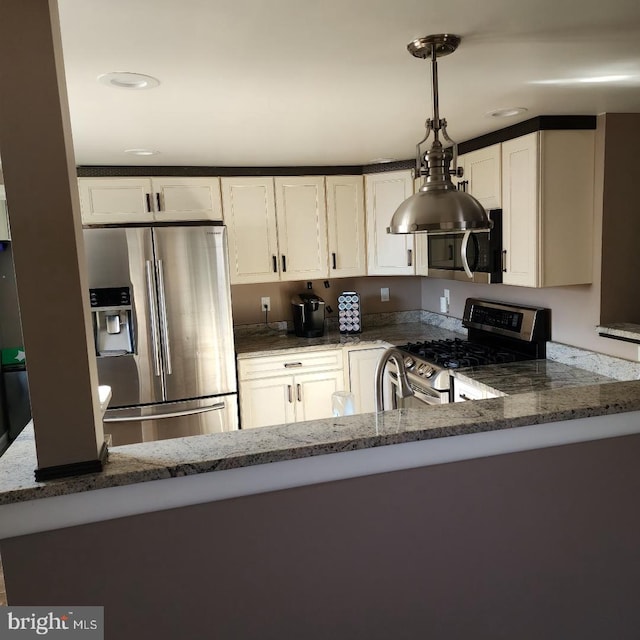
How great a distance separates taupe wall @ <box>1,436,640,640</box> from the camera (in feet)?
3.76

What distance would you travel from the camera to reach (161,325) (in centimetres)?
340

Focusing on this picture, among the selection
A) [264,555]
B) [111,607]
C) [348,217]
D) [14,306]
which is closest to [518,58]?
[264,555]

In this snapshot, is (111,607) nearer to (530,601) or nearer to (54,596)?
(54,596)

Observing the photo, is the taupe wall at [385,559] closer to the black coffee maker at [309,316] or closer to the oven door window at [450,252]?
the oven door window at [450,252]

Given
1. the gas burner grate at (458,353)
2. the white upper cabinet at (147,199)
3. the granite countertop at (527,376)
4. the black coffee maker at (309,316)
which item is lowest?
the granite countertop at (527,376)

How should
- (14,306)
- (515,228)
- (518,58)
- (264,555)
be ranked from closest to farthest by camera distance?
(264,555) < (518,58) < (515,228) < (14,306)

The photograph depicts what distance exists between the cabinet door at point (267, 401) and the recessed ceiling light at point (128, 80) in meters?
2.22

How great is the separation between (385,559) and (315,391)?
2540mm

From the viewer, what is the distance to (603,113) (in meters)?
2.63

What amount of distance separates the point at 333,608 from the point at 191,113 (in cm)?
200

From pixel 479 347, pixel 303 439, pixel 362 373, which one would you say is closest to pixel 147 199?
pixel 362 373

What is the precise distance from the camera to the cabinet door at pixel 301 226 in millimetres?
3928

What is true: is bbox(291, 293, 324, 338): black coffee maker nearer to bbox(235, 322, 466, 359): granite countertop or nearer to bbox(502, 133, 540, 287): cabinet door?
bbox(235, 322, 466, 359): granite countertop

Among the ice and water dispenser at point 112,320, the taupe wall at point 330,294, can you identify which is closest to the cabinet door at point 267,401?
the taupe wall at point 330,294
